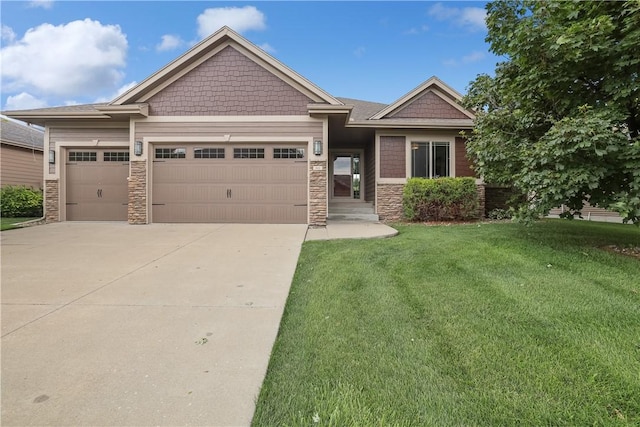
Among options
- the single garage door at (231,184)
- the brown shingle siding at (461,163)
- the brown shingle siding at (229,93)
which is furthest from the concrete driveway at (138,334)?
the brown shingle siding at (461,163)

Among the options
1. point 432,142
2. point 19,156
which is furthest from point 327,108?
point 19,156

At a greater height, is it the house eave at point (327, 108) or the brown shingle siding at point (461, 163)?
Result: the house eave at point (327, 108)

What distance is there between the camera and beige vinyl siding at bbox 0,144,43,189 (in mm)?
13599

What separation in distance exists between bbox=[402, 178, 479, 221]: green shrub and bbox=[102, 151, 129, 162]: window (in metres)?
9.32

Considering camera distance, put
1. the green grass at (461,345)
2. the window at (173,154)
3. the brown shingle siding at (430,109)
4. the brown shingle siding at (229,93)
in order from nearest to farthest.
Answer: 1. the green grass at (461,345)
2. the brown shingle siding at (229,93)
3. the window at (173,154)
4. the brown shingle siding at (430,109)

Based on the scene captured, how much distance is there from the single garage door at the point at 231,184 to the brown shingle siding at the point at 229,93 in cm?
111

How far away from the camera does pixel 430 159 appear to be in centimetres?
1109

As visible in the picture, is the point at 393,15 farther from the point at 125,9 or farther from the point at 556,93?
the point at 125,9

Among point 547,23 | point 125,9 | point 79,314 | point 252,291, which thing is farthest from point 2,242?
point 547,23

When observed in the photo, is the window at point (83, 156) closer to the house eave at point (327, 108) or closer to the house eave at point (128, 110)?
the house eave at point (128, 110)

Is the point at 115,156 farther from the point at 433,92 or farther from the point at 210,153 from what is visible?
the point at 433,92

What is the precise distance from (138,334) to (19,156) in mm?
16968

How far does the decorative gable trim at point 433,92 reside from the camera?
11.1 m

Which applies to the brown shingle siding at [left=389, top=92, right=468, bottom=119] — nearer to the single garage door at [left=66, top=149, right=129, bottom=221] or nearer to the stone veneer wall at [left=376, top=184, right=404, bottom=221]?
the stone veneer wall at [left=376, top=184, right=404, bottom=221]
